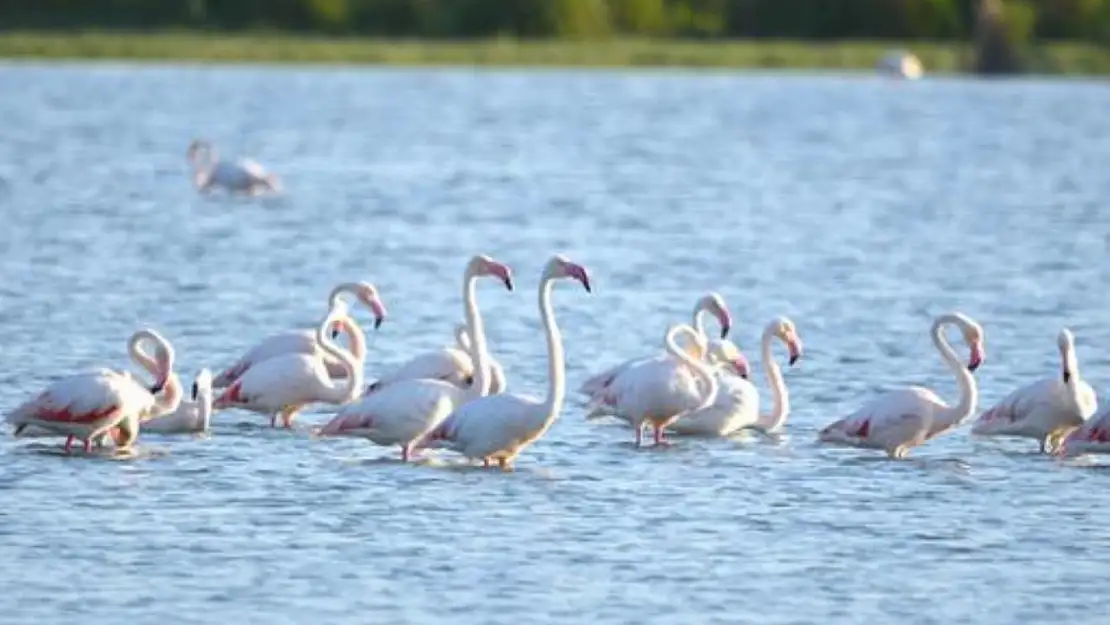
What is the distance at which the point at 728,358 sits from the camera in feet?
50.2

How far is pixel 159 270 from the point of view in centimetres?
2278

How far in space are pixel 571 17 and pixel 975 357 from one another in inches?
1884

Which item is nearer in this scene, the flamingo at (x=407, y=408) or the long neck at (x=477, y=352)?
the flamingo at (x=407, y=408)

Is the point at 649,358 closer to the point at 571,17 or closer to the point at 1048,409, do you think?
the point at 1048,409

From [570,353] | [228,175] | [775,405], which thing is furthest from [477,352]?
[228,175]

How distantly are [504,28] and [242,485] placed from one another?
49.0 meters

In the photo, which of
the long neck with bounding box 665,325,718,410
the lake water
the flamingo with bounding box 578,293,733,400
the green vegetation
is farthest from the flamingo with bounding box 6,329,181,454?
the green vegetation

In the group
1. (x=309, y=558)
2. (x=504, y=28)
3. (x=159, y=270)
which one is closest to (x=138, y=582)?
(x=309, y=558)

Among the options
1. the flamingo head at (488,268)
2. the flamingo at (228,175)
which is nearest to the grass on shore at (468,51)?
the flamingo at (228,175)

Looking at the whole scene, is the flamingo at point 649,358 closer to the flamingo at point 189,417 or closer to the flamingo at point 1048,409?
the flamingo at point 1048,409

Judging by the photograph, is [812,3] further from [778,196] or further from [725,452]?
[725,452]

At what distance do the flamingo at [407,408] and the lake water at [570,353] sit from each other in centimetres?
18

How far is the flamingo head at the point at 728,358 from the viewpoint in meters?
15.3

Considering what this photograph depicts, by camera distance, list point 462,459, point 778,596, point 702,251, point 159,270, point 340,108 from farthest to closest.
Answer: point 340,108
point 702,251
point 159,270
point 462,459
point 778,596
